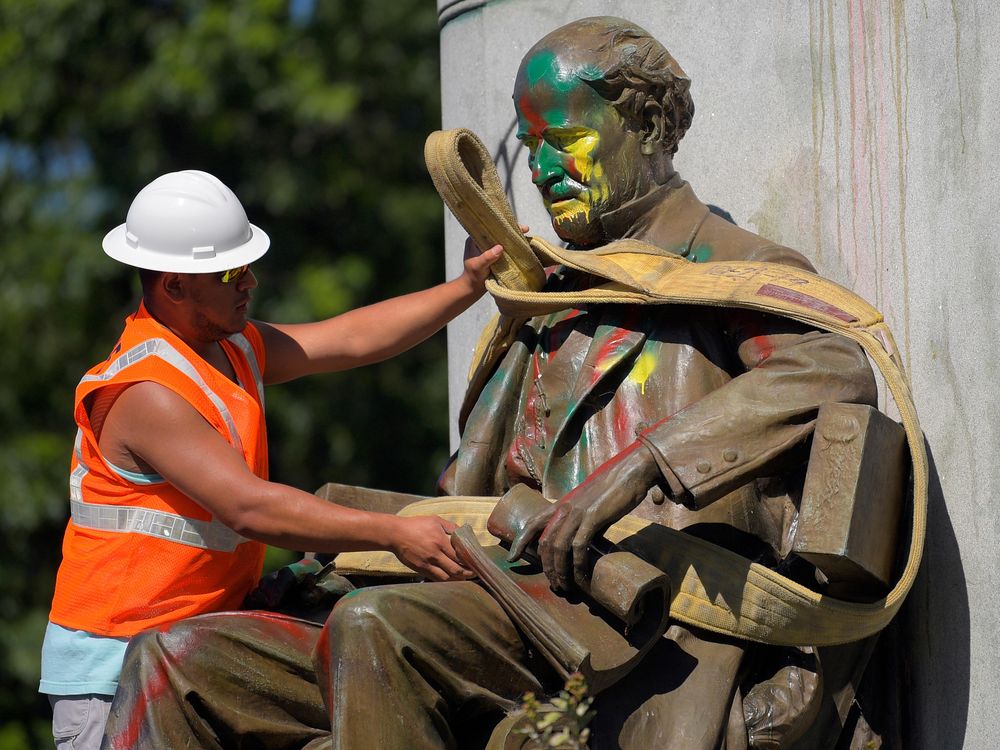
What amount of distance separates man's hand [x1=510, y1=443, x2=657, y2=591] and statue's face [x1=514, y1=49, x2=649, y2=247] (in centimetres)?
73

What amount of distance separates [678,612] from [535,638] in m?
0.35

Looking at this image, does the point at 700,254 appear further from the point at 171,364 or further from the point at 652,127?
the point at 171,364

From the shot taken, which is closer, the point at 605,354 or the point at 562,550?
the point at 562,550

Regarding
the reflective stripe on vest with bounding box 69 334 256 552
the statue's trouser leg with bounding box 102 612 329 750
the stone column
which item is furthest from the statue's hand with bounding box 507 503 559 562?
the stone column

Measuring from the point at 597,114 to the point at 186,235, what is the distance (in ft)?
3.23

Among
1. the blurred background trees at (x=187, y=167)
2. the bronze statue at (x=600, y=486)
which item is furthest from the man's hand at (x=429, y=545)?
the blurred background trees at (x=187, y=167)

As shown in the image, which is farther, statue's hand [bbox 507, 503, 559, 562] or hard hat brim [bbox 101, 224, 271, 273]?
hard hat brim [bbox 101, 224, 271, 273]

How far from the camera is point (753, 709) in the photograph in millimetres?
4012

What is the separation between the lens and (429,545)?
4.04m

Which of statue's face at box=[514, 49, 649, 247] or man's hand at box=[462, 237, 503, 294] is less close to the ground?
statue's face at box=[514, 49, 649, 247]

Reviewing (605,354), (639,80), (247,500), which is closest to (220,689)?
(247,500)

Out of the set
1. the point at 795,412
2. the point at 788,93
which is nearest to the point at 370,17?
the point at 788,93

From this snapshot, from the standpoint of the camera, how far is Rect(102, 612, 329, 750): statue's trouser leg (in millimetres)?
3938

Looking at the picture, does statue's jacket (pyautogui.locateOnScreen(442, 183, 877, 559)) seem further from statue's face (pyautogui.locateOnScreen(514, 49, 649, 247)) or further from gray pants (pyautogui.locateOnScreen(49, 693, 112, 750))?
gray pants (pyautogui.locateOnScreen(49, 693, 112, 750))
